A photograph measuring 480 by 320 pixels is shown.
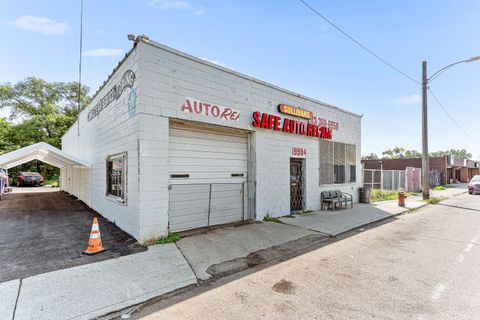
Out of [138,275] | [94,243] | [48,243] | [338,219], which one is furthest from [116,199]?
[338,219]

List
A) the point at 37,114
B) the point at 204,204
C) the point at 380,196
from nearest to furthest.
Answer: the point at 204,204 < the point at 380,196 < the point at 37,114

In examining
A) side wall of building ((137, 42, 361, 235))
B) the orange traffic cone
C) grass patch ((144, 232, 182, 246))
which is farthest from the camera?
side wall of building ((137, 42, 361, 235))

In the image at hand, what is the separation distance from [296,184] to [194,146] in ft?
16.3

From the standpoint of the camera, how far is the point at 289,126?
31.1ft

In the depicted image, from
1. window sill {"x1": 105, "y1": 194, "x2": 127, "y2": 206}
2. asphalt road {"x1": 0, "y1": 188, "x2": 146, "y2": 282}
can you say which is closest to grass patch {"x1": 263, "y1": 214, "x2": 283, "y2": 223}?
asphalt road {"x1": 0, "y1": 188, "x2": 146, "y2": 282}

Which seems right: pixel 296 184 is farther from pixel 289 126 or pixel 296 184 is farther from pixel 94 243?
pixel 94 243

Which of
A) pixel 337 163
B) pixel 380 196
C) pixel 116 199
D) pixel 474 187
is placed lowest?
pixel 380 196

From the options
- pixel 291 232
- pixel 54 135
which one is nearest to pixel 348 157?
pixel 291 232

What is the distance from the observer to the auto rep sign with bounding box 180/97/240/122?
22.1ft

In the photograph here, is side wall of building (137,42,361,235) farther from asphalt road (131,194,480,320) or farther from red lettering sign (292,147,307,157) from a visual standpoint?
asphalt road (131,194,480,320)

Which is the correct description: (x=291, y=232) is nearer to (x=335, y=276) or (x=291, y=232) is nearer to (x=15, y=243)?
(x=335, y=276)

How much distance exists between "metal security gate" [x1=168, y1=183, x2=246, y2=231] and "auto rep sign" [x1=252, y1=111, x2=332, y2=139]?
2.31m

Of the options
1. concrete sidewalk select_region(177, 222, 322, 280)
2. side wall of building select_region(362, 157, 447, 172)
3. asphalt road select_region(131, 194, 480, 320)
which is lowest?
asphalt road select_region(131, 194, 480, 320)

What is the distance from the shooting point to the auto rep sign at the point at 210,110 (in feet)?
22.1
